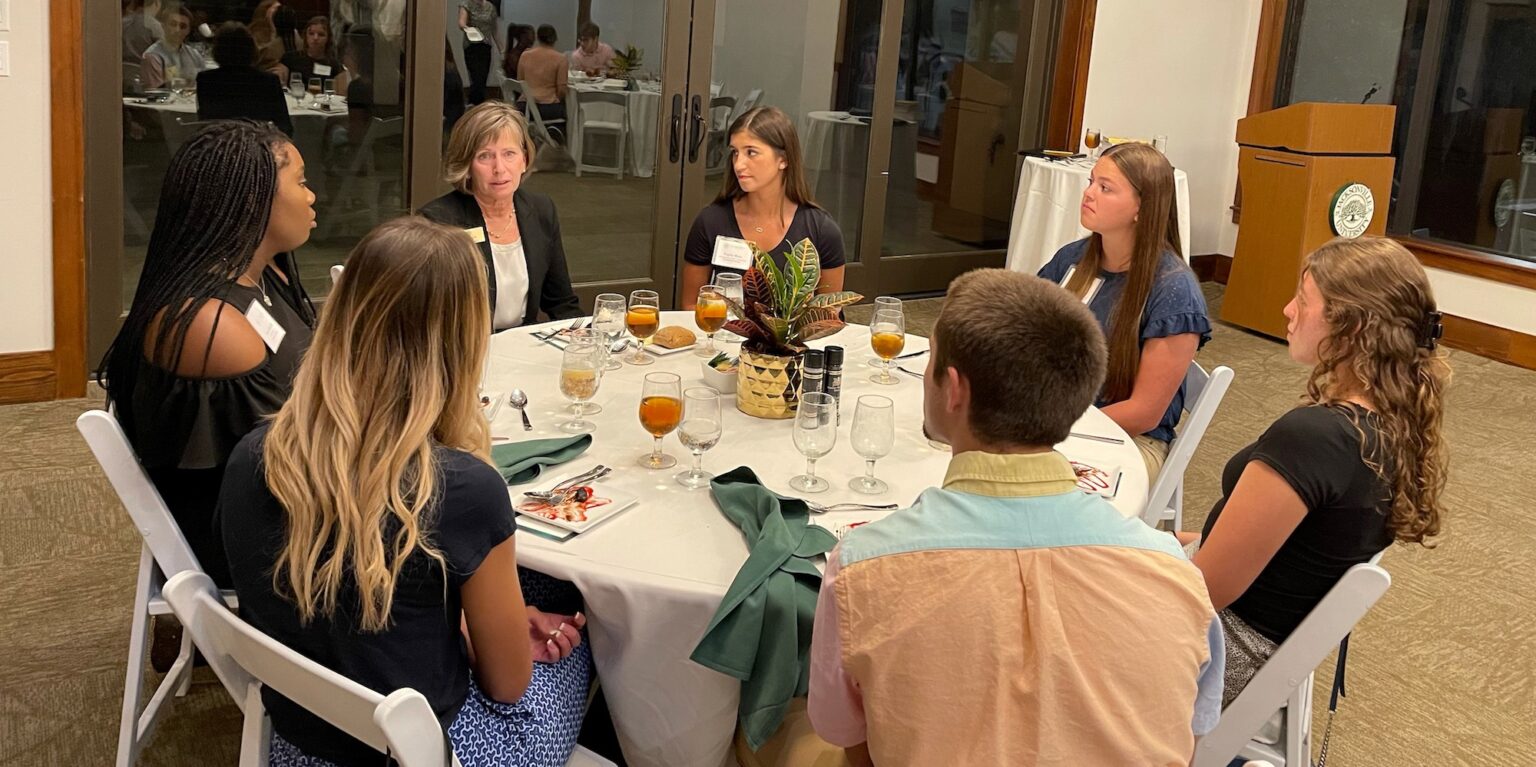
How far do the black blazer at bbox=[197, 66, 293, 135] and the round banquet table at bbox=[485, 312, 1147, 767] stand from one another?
2.99 metres

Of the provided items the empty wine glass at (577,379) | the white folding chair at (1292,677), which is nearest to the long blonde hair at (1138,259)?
the white folding chair at (1292,677)

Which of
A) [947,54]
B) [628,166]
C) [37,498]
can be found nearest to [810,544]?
[37,498]

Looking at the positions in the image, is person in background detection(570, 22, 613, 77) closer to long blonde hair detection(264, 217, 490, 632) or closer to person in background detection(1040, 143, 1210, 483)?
person in background detection(1040, 143, 1210, 483)

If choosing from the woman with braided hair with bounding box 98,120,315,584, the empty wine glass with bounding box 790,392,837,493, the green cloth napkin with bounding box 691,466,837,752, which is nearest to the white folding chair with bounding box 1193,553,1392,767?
the green cloth napkin with bounding box 691,466,837,752

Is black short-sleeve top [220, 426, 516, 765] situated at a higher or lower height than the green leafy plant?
lower

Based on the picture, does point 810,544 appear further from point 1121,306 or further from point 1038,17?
point 1038,17

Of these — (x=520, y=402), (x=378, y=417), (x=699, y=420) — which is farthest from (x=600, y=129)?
(x=378, y=417)

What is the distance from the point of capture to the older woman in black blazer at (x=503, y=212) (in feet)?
11.8

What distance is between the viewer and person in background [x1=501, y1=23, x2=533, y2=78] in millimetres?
5551

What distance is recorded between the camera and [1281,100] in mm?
7723

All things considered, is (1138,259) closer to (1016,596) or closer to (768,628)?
(768,628)

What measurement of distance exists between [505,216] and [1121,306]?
5.64 ft

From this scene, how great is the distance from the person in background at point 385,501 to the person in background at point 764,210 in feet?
7.23

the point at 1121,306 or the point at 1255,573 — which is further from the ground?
the point at 1121,306
